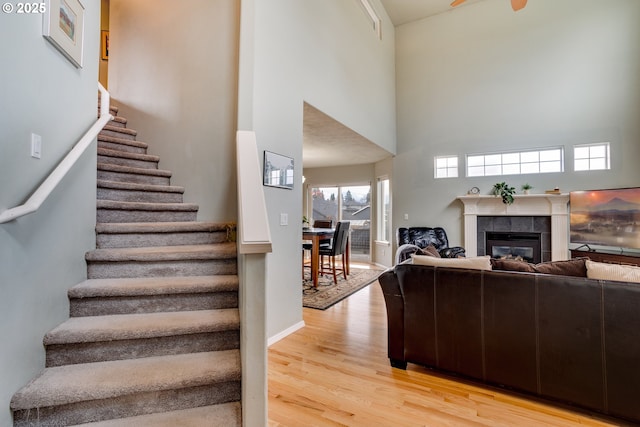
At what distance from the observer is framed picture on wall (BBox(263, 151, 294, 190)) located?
8.96ft

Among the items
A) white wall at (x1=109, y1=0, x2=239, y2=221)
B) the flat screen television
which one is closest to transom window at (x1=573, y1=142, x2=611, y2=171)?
the flat screen television

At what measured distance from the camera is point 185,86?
2.98m

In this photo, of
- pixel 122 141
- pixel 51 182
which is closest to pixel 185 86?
pixel 122 141

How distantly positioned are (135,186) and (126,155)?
0.47 metres

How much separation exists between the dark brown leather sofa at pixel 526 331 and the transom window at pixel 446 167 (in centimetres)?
419

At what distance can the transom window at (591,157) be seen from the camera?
474cm

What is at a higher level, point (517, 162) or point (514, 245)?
point (517, 162)

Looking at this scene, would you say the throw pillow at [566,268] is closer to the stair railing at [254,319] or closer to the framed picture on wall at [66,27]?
the stair railing at [254,319]

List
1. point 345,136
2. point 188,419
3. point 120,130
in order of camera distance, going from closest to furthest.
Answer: point 188,419 < point 120,130 < point 345,136

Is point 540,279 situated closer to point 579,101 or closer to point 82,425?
point 82,425

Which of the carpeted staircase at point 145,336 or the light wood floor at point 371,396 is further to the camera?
the light wood floor at point 371,396

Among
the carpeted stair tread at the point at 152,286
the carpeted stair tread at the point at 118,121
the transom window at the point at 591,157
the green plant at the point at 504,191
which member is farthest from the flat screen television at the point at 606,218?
the carpeted stair tread at the point at 118,121

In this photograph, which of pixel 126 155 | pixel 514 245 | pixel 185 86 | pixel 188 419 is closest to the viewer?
pixel 188 419

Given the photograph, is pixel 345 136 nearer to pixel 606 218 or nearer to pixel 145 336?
pixel 145 336
